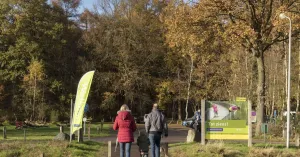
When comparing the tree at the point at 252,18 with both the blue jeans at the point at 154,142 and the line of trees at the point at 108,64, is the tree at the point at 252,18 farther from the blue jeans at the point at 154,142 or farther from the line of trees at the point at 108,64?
the line of trees at the point at 108,64

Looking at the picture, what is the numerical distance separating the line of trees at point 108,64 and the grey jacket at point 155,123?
29509 millimetres

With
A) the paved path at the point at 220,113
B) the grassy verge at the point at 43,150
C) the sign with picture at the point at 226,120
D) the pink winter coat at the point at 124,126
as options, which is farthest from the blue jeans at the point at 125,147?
the paved path at the point at 220,113

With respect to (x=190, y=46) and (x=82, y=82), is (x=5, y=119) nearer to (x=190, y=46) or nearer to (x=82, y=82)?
(x=190, y=46)

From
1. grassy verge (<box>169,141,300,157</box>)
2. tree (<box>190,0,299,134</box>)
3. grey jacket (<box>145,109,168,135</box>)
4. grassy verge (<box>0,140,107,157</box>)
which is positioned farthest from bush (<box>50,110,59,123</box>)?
grey jacket (<box>145,109,168,135</box>)

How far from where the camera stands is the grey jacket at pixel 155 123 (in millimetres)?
12440

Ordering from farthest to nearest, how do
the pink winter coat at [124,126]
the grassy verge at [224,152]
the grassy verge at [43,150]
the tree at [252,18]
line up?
1. the tree at [252,18]
2. the grassy verge at [224,152]
3. the grassy verge at [43,150]
4. the pink winter coat at [124,126]

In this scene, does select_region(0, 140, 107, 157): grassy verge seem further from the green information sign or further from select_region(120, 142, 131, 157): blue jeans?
the green information sign

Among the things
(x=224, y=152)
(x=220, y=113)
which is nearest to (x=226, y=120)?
(x=220, y=113)

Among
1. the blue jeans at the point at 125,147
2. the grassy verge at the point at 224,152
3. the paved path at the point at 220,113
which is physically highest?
the paved path at the point at 220,113

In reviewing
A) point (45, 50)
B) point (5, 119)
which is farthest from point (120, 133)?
point (45, 50)

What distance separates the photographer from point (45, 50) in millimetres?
50250

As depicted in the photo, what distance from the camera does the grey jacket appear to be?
40.8 feet

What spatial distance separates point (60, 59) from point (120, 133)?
42.9 m

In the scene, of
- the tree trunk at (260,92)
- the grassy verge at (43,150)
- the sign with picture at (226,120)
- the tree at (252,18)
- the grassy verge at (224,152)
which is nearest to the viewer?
the grassy verge at (43,150)
